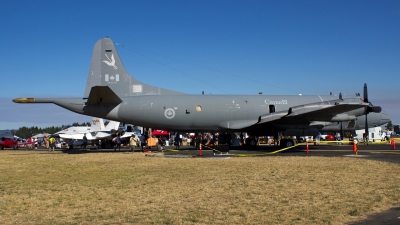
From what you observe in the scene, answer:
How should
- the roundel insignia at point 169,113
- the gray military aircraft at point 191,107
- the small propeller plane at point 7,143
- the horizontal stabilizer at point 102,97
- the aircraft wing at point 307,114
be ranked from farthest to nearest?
the small propeller plane at point 7,143 < the roundel insignia at point 169,113 < the aircraft wing at point 307,114 < the gray military aircraft at point 191,107 < the horizontal stabilizer at point 102,97

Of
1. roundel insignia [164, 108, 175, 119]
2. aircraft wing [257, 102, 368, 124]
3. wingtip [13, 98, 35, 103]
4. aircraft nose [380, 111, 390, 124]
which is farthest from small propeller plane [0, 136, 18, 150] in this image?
aircraft nose [380, 111, 390, 124]

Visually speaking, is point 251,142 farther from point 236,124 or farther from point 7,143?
point 7,143

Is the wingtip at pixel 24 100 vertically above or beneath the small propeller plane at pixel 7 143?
above

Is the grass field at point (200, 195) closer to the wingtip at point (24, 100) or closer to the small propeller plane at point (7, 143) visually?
the wingtip at point (24, 100)

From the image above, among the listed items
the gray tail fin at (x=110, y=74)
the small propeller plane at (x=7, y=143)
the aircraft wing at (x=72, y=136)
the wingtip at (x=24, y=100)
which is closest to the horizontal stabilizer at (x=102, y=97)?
the gray tail fin at (x=110, y=74)

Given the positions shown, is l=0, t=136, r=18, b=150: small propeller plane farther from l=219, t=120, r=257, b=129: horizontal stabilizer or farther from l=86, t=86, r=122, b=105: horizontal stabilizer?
l=219, t=120, r=257, b=129: horizontal stabilizer

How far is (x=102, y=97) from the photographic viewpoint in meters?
27.7

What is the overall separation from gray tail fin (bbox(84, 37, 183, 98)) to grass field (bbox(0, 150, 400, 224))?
13.1 metres

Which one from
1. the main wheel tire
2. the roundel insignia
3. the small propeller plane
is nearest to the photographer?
the roundel insignia

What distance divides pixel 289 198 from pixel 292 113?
20451 mm

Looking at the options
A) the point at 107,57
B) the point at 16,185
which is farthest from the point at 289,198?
the point at 107,57

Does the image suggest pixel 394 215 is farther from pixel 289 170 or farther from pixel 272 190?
pixel 289 170

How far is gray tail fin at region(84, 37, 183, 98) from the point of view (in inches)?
1155

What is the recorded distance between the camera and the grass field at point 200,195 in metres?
8.29
